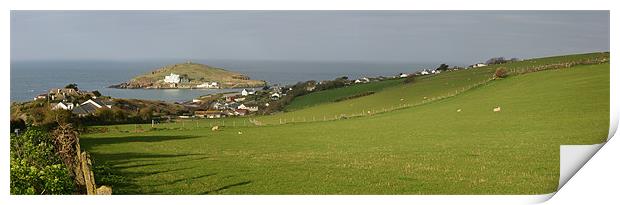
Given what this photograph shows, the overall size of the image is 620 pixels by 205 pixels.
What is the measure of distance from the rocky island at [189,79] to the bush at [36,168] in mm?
1449

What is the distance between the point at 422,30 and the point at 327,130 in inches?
94.3

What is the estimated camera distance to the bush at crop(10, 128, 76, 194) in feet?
36.2

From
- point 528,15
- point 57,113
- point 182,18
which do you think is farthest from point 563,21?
point 57,113

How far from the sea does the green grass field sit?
0.63 metres

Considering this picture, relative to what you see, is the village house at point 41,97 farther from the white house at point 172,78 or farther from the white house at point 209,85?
the white house at point 209,85

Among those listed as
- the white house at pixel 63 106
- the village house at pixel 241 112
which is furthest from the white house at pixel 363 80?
the white house at pixel 63 106

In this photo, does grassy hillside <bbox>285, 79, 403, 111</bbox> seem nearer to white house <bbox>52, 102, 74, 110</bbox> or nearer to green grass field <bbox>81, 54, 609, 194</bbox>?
green grass field <bbox>81, 54, 609, 194</bbox>

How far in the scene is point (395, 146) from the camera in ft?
43.3

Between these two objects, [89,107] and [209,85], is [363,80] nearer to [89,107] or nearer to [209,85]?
[209,85]

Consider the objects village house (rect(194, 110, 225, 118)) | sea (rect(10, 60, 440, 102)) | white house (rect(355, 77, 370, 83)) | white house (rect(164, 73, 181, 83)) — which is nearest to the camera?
sea (rect(10, 60, 440, 102))

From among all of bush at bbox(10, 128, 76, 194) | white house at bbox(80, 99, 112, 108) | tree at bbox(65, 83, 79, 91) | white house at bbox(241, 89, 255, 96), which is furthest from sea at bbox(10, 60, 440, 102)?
bush at bbox(10, 128, 76, 194)

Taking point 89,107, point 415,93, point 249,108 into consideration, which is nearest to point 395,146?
point 415,93

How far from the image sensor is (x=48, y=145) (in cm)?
1177
